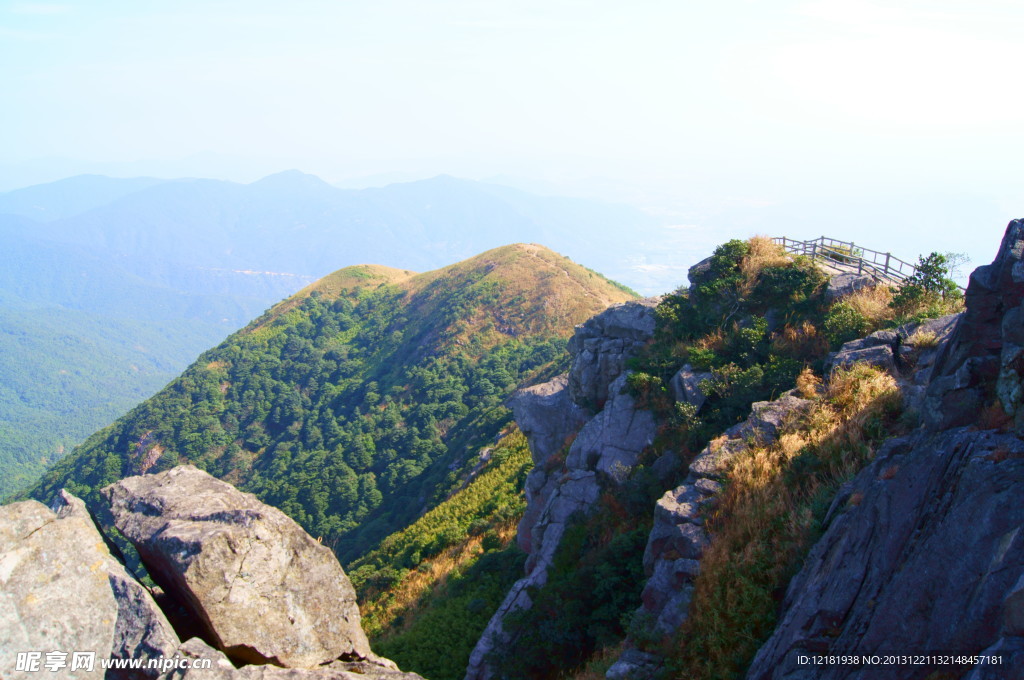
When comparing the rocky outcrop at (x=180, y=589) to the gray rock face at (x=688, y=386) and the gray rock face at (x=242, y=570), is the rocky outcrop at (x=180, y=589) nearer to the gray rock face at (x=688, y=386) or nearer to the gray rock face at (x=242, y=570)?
the gray rock face at (x=242, y=570)

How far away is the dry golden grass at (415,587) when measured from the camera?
65.3 feet

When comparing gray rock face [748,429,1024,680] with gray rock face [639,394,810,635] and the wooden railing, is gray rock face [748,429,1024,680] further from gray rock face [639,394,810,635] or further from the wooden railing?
the wooden railing

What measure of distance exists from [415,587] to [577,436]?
1009 centimetres

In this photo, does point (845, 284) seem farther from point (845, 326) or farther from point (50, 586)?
point (50, 586)

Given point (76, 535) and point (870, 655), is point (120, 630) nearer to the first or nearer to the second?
point (76, 535)

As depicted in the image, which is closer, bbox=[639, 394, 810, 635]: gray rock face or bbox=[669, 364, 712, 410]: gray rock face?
bbox=[639, 394, 810, 635]: gray rock face

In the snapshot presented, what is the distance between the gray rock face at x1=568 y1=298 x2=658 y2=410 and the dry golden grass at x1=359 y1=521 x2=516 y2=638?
6370 mm

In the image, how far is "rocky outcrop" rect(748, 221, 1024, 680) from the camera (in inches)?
→ 227

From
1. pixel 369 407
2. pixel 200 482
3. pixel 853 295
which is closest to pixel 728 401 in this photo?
pixel 853 295

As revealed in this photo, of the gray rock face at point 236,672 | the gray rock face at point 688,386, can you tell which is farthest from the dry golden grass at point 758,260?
the gray rock face at point 236,672

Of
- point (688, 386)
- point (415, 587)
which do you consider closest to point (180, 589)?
point (688, 386)

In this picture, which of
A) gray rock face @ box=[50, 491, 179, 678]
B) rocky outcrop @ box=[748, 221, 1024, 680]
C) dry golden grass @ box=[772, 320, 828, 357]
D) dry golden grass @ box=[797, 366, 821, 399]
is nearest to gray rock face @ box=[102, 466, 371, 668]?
gray rock face @ box=[50, 491, 179, 678]

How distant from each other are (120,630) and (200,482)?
339 centimetres

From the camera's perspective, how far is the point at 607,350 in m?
18.7
